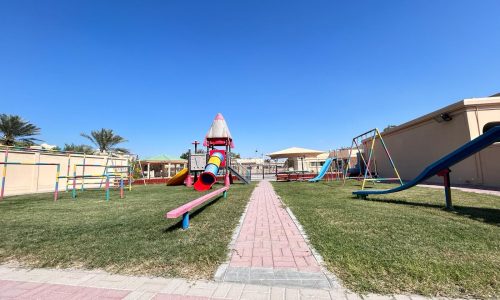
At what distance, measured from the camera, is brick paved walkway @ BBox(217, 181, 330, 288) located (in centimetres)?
279

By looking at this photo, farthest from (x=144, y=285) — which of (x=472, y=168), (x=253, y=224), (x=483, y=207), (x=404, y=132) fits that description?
(x=404, y=132)

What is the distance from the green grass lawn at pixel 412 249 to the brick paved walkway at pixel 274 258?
0.25m

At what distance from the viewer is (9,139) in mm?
22656

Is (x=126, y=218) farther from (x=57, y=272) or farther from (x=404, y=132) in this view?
(x=404, y=132)

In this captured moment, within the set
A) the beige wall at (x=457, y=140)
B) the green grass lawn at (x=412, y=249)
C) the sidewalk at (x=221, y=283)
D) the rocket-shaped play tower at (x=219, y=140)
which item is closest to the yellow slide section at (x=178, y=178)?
the rocket-shaped play tower at (x=219, y=140)

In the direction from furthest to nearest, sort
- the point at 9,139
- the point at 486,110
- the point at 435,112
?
the point at 9,139 < the point at 435,112 < the point at 486,110

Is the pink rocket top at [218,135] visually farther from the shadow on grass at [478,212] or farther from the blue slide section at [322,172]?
the shadow on grass at [478,212]

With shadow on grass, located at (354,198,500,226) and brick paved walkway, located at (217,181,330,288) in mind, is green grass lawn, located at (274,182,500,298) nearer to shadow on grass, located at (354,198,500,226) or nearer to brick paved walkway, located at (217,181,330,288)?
shadow on grass, located at (354,198,500,226)

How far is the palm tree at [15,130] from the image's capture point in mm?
22109

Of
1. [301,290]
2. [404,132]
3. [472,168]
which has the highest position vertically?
[404,132]

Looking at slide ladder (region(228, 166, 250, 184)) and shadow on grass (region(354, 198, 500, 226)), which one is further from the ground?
slide ladder (region(228, 166, 250, 184))

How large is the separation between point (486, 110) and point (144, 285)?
1727cm

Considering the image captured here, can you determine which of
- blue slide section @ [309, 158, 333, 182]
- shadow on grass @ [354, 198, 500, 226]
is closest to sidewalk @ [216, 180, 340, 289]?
shadow on grass @ [354, 198, 500, 226]

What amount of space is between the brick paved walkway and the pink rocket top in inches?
521
